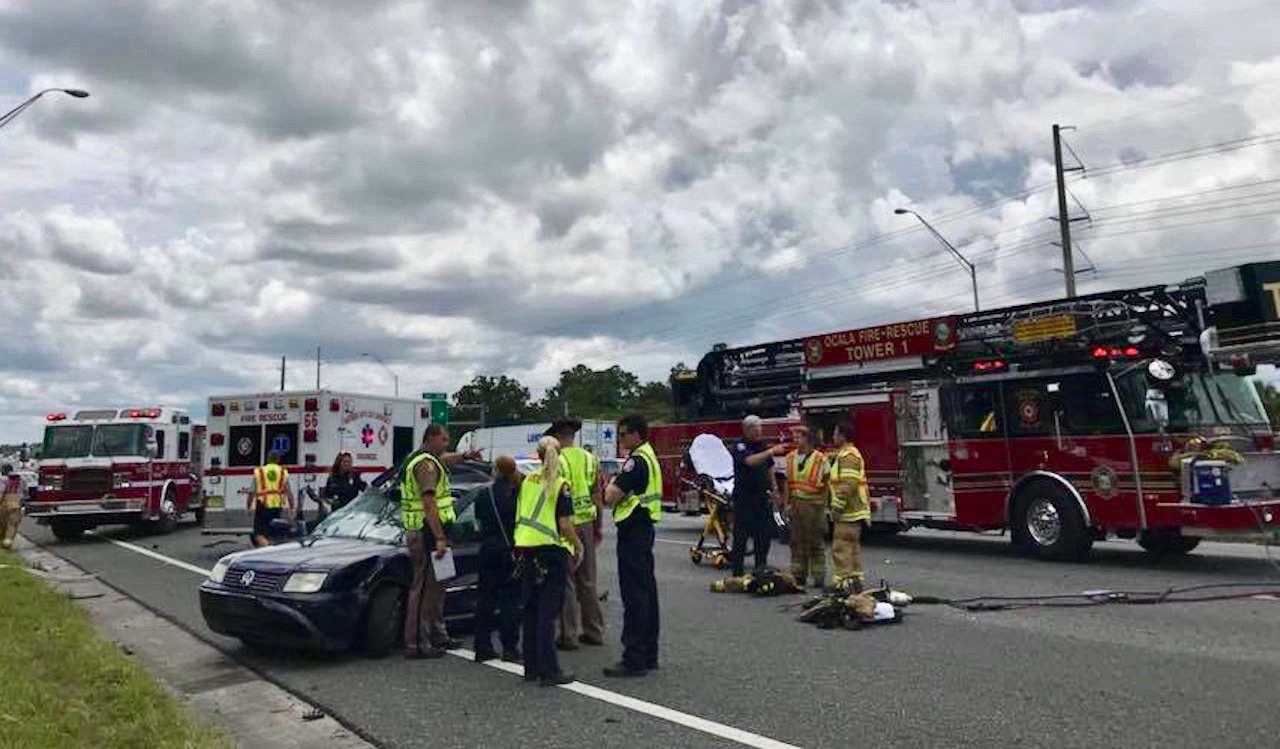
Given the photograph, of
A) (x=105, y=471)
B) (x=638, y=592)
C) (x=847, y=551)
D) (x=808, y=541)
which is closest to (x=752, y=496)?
(x=808, y=541)

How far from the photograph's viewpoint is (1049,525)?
11969 millimetres

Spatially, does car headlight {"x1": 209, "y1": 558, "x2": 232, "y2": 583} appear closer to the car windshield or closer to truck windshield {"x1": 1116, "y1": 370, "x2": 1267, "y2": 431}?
the car windshield

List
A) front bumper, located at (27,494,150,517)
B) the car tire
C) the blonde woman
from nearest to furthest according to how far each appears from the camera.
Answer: the blonde woman, the car tire, front bumper, located at (27,494,150,517)

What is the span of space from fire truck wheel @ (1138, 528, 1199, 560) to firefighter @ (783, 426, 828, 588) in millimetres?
4662

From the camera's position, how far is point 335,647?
719cm

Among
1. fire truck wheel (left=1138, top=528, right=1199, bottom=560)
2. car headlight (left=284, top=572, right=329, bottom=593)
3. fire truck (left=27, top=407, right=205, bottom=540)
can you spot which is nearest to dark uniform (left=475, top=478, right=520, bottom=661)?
car headlight (left=284, top=572, right=329, bottom=593)

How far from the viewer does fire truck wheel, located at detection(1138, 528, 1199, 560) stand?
12359 millimetres

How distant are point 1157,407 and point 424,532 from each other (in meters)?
8.40

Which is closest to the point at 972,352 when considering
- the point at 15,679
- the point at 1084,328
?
the point at 1084,328

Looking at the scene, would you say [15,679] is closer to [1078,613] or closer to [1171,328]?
[1078,613]

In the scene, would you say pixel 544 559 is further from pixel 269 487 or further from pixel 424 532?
pixel 269 487

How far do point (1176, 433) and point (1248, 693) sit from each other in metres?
5.86

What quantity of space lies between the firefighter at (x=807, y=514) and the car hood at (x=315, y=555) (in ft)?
14.3

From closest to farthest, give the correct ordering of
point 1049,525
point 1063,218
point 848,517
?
point 848,517
point 1049,525
point 1063,218
